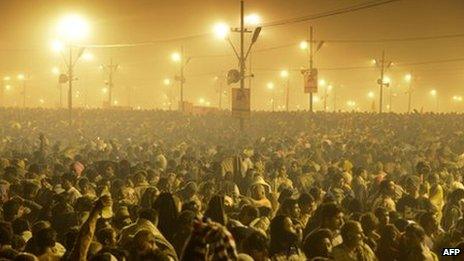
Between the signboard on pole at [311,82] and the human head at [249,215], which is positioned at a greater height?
the signboard on pole at [311,82]

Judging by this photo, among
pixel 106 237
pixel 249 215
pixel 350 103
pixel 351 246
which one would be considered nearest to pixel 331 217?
pixel 351 246

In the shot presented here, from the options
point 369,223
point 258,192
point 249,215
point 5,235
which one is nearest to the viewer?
point 5,235

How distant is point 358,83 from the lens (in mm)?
162875

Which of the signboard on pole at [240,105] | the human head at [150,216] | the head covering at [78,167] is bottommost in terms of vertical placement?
the head covering at [78,167]

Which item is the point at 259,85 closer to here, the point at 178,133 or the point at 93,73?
the point at 93,73

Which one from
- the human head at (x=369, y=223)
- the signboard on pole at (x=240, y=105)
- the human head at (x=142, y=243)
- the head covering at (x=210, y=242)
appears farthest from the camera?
the signboard on pole at (x=240, y=105)

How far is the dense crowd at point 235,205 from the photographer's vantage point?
25.7 ft

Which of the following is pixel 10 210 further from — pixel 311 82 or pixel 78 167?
pixel 311 82

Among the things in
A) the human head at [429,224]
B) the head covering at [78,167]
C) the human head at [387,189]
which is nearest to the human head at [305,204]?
the human head at [429,224]

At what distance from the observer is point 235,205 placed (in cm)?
1230

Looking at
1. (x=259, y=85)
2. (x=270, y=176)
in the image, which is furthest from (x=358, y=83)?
(x=270, y=176)

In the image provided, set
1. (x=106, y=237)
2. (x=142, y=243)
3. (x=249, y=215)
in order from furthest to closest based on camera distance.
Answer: (x=249, y=215)
(x=106, y=237)
(x=142, y=243)

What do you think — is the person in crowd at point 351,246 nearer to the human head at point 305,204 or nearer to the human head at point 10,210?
the human head at point 305,204

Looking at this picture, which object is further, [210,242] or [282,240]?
[282,240]
